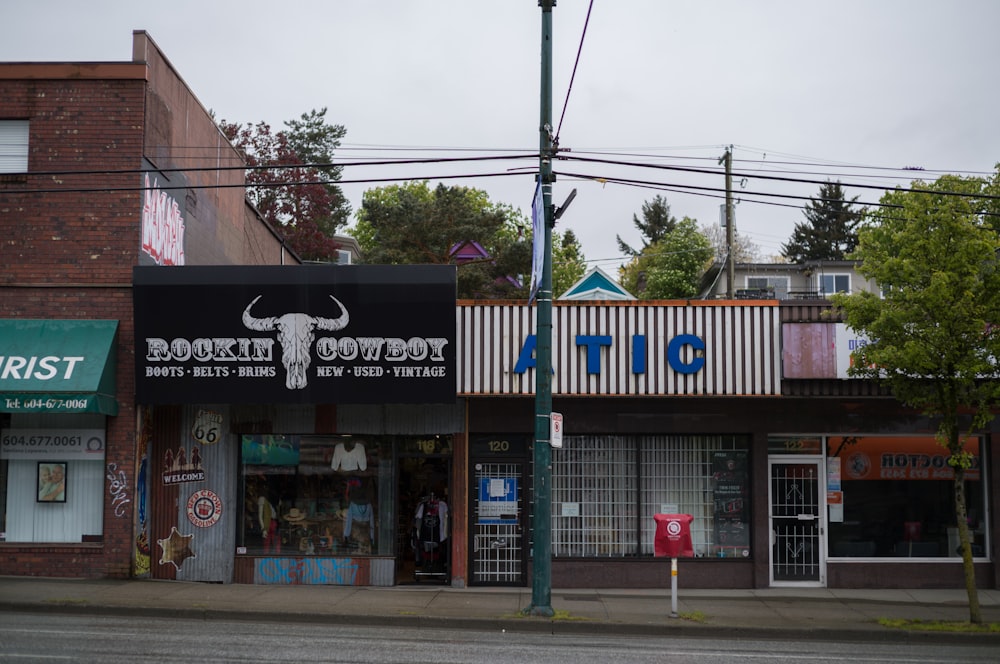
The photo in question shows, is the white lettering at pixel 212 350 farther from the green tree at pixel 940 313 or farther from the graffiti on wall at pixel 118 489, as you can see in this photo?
the green tree at pixel 940 313

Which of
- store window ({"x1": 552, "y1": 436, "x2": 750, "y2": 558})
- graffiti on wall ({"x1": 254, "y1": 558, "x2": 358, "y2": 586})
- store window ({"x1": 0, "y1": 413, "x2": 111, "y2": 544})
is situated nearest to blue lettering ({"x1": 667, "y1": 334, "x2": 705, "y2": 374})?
store window ({"x1": 552, "y1": 436, "x2": 750, "y2": 558})

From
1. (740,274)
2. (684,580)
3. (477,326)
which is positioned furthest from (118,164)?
(740,274)

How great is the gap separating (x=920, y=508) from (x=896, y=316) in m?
5.29

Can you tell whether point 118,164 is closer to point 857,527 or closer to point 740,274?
point 857,527

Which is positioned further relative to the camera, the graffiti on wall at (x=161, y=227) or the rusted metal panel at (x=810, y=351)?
the graffiti on wall at (x=161, y=227)

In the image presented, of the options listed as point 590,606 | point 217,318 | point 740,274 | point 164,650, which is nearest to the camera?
point 164,650

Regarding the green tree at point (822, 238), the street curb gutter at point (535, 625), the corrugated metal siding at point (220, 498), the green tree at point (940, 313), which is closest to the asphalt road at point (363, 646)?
the street curb gutter at point (535, 625)

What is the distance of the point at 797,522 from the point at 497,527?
5.24 meters

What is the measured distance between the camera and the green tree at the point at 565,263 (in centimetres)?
6425

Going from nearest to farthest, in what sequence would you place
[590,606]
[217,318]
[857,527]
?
[590,606]
[217,318]
[857,527]

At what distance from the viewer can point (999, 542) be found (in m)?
17.1

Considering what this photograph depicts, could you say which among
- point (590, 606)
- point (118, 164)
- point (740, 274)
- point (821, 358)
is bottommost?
point (590, 606)

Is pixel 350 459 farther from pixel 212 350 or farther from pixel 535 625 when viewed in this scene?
pixel 535 625

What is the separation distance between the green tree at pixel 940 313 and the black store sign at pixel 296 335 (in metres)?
6.51
